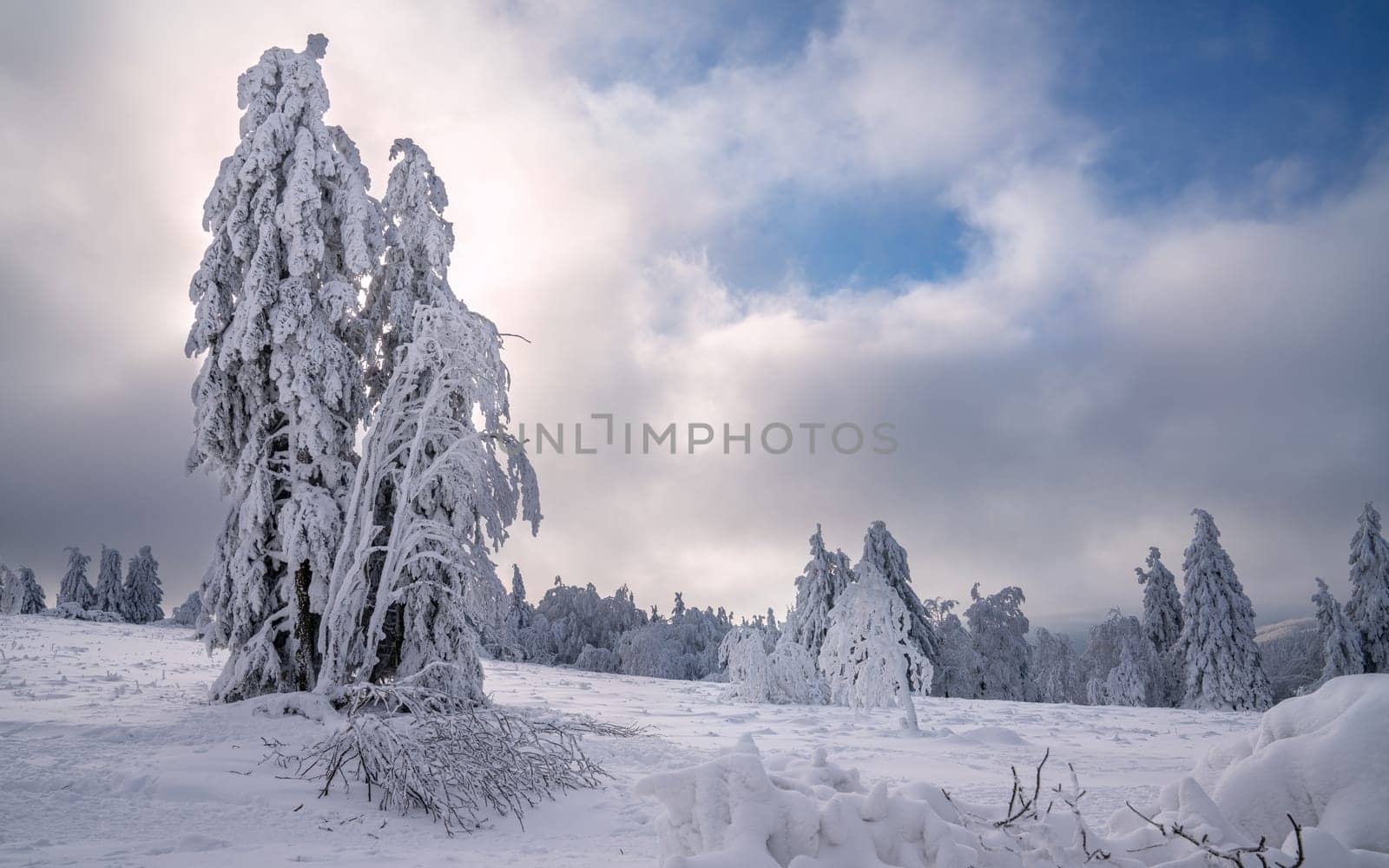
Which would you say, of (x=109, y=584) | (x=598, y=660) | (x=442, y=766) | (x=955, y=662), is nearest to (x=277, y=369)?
(x=442, y=766)

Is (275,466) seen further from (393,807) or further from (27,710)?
(393,807)

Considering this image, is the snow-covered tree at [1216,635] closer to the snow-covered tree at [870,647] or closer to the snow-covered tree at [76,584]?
the snow-covered tree at [870,647]

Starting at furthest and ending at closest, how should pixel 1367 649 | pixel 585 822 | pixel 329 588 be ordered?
pixel 1367 649 → pixel 329 588 → pixel 585 822

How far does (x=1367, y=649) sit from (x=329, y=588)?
3329 cm

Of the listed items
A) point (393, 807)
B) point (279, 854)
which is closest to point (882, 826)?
point (279, 854)

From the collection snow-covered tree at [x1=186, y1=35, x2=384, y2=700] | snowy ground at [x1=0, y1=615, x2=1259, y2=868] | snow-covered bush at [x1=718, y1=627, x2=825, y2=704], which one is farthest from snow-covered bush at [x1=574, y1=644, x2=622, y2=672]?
snow-covered tree at [x1=186, y1=35, x2=384, y2=700]

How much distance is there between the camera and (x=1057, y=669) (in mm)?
44344

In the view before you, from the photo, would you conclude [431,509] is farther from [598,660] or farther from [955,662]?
[598,660]

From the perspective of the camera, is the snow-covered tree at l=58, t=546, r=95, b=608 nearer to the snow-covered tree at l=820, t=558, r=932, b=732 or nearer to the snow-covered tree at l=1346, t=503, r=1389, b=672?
the snow-covered tree at l=820, t=558, r=932, b=732

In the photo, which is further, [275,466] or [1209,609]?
[1209,609]

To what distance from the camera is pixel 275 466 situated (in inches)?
502

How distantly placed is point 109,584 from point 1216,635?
187 feet

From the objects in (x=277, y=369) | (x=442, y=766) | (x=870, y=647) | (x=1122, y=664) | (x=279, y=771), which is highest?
(x=277, y=369)

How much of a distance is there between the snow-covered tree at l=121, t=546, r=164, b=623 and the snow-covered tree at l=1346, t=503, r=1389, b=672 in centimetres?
5976
